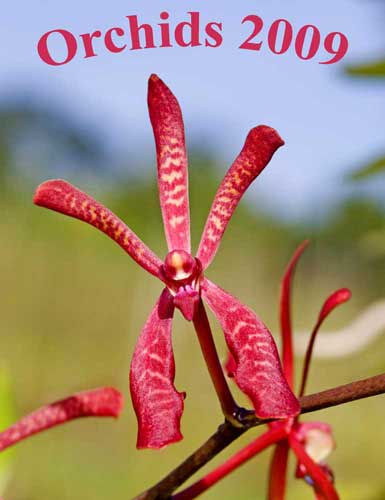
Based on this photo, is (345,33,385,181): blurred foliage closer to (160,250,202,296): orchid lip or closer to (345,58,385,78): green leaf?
(345,58,385,78): green leaf

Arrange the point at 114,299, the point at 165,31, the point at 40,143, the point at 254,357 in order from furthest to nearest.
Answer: the point at 40,143
the point at 114,299
the point at 165,31
the point at 254,357

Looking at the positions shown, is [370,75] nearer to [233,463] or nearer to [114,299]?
[233,463]

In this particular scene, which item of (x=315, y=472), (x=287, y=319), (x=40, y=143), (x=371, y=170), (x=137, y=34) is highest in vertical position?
(x=40, y=143)

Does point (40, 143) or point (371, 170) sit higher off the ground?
point (40, 143)

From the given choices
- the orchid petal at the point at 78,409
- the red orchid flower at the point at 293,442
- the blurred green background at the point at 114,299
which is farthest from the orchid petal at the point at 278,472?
the blurred green background at the point at 114,299

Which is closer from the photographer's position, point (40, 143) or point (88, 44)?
point (88, 44)

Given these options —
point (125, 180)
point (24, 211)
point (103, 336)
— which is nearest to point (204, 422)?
point (103, 336)

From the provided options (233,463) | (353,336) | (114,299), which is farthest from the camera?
(114,299)

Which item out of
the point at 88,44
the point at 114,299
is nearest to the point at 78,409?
the point at 88,44
